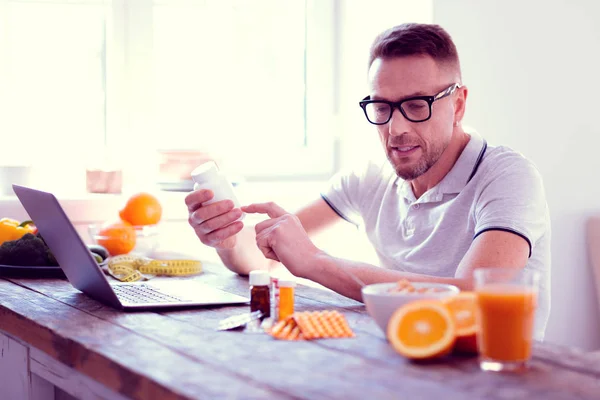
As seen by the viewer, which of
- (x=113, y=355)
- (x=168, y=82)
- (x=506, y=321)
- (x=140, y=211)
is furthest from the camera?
(x=168, y=82)

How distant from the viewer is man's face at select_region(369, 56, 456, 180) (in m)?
1.94

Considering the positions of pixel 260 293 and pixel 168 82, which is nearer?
pixel 260 293

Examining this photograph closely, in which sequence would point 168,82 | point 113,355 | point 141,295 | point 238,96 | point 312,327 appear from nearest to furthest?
1. point 113,355
2. point 312,327
3. point 141,295
4. point 168,82
5. point 238,96

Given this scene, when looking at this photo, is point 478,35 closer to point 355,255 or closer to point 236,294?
point 355,255

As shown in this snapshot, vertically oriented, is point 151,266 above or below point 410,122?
below

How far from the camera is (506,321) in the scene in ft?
3.53

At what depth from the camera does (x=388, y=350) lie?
1.22m

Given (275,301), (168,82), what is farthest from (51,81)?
(275,301)

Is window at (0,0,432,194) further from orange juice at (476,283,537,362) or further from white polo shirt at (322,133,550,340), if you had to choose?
orange juice at (476,283,537,362)

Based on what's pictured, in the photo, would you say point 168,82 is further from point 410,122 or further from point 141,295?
point 141,295

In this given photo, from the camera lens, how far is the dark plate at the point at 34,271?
2.00 metres

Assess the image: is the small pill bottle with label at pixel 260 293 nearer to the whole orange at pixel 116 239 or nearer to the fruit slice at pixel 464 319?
the fruit slice at pixel 464 319

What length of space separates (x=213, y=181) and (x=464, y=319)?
76 centimetres

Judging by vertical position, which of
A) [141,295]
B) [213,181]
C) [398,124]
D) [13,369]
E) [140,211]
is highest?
[398,124]
